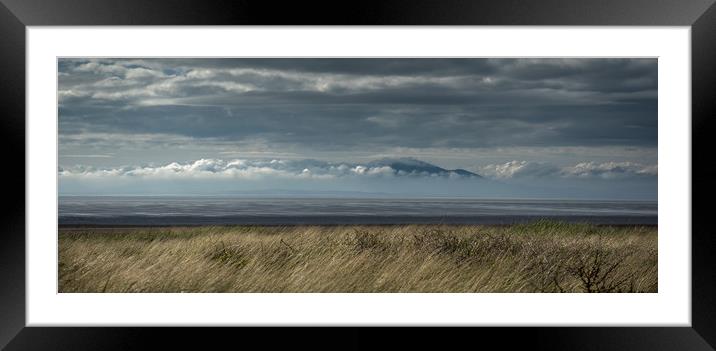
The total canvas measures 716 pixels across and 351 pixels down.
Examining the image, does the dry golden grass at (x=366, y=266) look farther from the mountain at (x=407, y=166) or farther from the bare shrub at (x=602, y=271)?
the mountain at (x=407, y=166)

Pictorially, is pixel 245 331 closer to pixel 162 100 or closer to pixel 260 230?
pixel 260 230

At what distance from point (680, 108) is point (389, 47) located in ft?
7.41

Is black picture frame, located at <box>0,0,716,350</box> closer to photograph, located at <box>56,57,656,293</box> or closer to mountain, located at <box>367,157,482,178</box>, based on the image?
photograph, located at <box>56,57,656,293</box>

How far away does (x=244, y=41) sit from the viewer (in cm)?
463

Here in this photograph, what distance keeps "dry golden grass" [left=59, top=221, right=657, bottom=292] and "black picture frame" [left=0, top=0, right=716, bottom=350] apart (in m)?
1.23

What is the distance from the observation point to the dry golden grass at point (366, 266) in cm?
623

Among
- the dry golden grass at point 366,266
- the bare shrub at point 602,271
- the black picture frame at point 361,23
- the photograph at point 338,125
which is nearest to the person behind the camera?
the black picture frame at point 361,23

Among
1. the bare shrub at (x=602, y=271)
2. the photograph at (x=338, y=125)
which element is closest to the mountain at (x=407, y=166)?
the photograph at (x=338, y=125)

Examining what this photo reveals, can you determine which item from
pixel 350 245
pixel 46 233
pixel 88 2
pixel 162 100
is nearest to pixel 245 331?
pixel 46 233

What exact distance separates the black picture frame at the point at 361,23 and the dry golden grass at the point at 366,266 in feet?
4.04

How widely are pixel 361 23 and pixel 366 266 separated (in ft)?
11.0

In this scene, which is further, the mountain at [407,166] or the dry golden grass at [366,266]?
the mountain at [407,166]

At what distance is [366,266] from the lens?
6.77 metres

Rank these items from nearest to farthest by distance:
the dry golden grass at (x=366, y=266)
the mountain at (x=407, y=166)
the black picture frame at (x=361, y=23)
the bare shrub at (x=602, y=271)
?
the black picture frame at (x=361, y=23)
the bare shrub at (x=602, y=271)
the dry golden grass at (x=366, y=266)
the mountain at (x=407, y=166)
